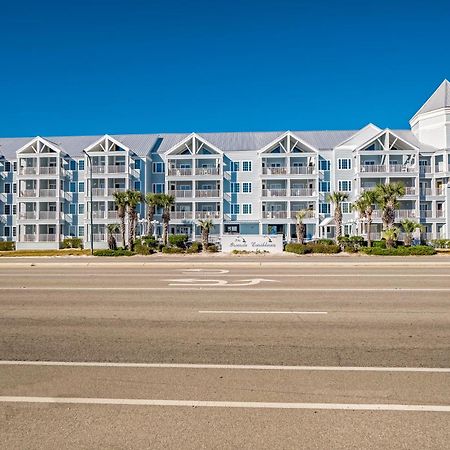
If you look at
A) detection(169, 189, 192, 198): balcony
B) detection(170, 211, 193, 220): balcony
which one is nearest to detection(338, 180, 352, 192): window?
detection(169, 189, 192, 198): balcony

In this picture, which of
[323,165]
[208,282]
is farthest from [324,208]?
[208,282]

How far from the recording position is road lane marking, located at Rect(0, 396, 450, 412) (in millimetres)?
4285

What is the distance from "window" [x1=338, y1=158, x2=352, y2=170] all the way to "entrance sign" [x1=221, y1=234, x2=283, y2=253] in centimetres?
1999

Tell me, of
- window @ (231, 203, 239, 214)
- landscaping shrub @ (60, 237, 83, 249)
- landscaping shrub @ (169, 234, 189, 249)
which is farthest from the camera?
window @ (231, 203, 239, 214)

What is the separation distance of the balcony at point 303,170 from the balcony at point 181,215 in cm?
1428

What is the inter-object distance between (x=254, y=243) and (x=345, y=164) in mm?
22170

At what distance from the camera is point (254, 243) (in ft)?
133

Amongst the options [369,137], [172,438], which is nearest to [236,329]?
[172,438]

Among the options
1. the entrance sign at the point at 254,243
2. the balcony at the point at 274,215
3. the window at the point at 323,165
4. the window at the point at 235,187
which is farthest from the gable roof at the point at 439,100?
the entrance sign at the point at 254,243

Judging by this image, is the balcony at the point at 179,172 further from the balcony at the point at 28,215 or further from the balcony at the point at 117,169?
the balcony at the point at 28,215

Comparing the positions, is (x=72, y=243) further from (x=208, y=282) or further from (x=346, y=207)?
(x=208, y=282)

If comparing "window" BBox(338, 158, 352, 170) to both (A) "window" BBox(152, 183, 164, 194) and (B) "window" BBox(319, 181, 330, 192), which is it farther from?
(A) "window" BBox(152, 183, 164, 194)

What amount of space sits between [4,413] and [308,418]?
10.0 ft

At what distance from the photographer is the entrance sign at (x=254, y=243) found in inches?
1580
